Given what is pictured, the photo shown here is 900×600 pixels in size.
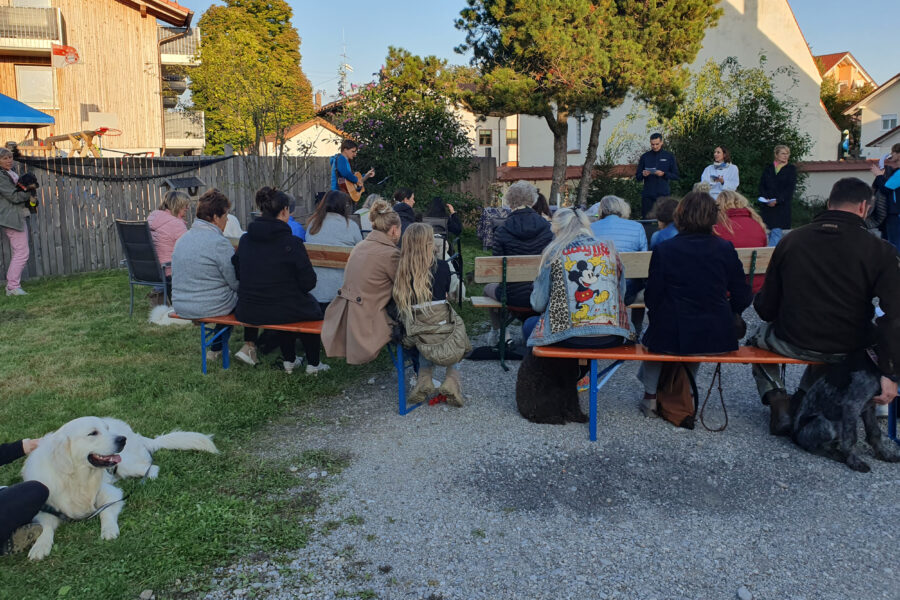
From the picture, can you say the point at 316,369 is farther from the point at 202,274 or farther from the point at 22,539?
the point at 22,539

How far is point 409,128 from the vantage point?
15.1m

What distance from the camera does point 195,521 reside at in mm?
3588

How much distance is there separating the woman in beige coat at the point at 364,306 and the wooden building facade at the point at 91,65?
2256cm

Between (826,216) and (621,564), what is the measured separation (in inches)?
98.2

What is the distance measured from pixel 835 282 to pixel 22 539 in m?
4.50

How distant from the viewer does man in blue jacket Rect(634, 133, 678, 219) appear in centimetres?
1120

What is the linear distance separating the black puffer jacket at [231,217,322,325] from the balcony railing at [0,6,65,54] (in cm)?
2240

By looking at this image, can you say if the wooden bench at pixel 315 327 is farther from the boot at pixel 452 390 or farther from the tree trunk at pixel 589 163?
the tree trunk at pixel 589 163

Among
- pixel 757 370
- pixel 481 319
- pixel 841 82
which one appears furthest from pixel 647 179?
pixel 841 82

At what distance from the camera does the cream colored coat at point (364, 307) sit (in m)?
5.19

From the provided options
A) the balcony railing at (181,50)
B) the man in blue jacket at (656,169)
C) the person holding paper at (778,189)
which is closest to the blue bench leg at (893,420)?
the person holding paper at (778,189)

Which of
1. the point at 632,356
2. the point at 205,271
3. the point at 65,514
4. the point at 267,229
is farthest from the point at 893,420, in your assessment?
the point at 205,271

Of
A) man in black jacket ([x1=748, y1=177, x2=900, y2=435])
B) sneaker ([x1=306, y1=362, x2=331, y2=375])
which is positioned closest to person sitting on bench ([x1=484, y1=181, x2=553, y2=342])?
sneaker ([x1=306, y1=362, x2=331, y2=375])

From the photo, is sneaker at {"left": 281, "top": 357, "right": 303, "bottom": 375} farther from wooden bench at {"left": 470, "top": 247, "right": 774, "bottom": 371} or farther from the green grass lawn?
wooden bench at {"left": 470, "top": 247, "right": 774, "bottom": 371}
